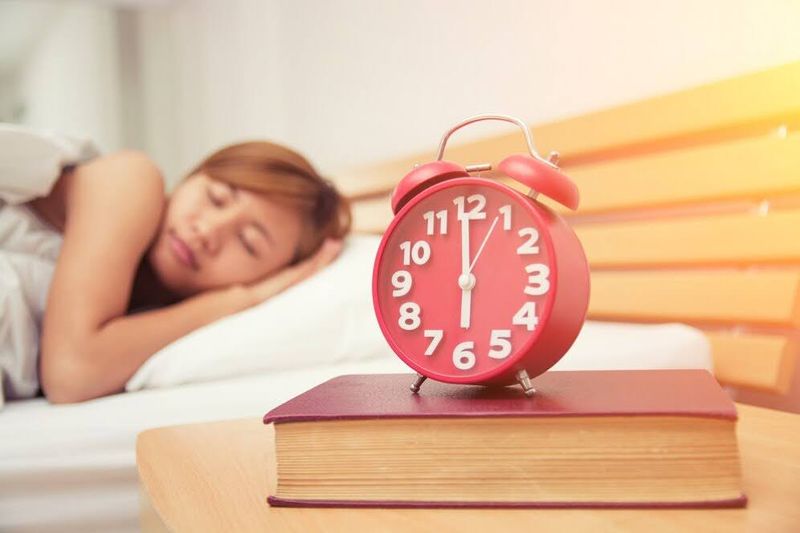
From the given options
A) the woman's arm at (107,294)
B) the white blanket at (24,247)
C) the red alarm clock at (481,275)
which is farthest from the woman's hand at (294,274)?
the red alarm clock at (481,275)

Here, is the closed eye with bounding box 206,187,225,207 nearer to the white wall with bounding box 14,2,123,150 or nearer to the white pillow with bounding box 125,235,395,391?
the white pillow with bounding box 125,235,395,391

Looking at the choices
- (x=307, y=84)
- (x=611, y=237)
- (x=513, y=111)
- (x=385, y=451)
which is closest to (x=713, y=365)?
(x=611, y=237)

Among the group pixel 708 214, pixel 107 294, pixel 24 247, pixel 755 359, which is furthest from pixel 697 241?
pixel 24 247

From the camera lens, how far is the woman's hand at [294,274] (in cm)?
129

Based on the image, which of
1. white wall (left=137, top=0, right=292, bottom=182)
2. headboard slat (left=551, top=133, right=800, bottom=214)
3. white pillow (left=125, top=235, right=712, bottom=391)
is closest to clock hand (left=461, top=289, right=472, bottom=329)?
white pillow (left=125, top=235, right=712, bottom=391)

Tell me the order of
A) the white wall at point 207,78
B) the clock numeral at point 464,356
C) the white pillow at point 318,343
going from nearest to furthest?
the clock numeral at point 464,356, the white pillow at point 318,343, the white wall at point 207,78

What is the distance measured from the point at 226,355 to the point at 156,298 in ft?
1.76

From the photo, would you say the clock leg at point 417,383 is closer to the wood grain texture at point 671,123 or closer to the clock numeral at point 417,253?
the clock numeral at point 417,253

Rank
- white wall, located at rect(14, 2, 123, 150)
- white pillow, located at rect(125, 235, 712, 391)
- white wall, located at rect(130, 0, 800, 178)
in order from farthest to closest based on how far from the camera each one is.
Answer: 1. white wall, located at rect(14, 2, 123, 150)
2. white wall, located at rect(130, 0, 800, 178)
3. white pillow, located at rect(125, 235, 712, 391)

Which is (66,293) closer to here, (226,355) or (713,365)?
(226,355)

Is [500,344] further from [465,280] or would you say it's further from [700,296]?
[700,296]

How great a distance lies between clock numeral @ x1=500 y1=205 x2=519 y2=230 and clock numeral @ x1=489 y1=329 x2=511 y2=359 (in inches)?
3.0

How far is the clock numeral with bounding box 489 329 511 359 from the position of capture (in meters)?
0.51

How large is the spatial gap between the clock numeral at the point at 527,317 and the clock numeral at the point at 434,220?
0.09 meters
